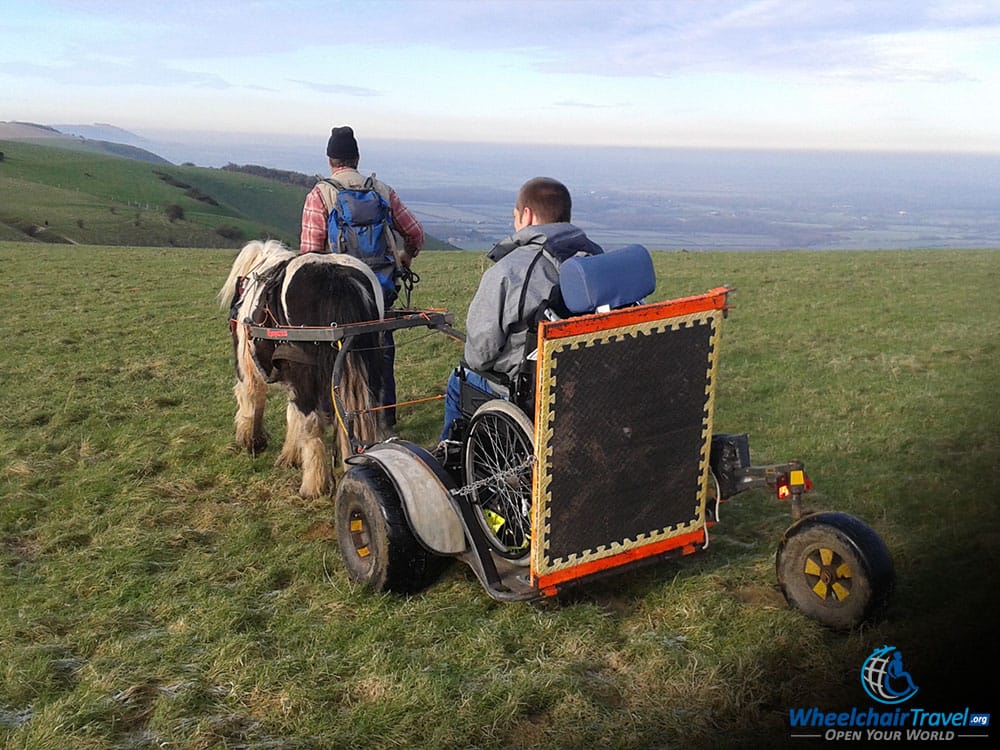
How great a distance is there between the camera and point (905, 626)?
3.85m

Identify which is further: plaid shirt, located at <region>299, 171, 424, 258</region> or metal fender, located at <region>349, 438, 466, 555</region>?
plaid shirt, located at <region>299, 171, 424, 258</region>

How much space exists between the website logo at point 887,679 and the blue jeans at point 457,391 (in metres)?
2.34

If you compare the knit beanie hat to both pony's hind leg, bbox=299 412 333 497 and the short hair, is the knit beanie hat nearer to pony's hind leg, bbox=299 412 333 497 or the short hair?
pony's hind leg, bbox=299 412 333 497

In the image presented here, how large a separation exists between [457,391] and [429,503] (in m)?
0.92

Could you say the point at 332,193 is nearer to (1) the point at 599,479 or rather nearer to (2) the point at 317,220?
(2) the point at 317,220

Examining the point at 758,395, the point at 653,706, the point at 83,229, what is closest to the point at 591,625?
the point at 653,706

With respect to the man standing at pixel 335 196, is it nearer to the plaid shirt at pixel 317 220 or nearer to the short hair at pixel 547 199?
the plaid shirt at pixel 317 220

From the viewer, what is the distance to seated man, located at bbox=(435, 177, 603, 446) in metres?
3.98

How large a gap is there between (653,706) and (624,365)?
4.97 feet

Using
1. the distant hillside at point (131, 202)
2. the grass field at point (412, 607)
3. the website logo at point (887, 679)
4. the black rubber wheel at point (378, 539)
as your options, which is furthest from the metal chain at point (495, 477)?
the distant hillside at point (131, 202)

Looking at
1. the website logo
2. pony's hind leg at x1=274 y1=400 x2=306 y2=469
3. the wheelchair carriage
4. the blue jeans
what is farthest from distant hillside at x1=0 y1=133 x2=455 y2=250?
the website logo

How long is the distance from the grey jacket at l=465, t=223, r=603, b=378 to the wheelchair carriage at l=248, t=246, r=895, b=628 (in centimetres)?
23

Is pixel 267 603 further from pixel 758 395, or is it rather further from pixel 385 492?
pixel 758 395

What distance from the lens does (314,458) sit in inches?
237
